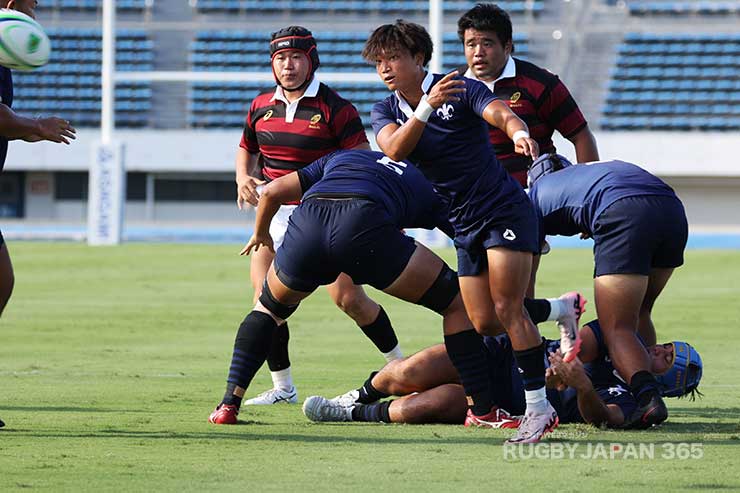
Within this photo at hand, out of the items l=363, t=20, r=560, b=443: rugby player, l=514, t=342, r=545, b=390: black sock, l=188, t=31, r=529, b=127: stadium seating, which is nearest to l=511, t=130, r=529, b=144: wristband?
l=363, t=20, r=560, b=443: rugby player

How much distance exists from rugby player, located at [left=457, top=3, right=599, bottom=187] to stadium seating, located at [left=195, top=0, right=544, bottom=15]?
31.6 meters

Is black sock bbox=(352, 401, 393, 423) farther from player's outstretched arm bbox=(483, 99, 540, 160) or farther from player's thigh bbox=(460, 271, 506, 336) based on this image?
player's outstretched arm bbox=(483, 99, 540, 160)

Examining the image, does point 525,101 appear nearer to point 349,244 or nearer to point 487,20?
point 487,20

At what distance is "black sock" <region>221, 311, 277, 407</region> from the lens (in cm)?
621

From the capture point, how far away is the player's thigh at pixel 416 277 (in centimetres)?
591

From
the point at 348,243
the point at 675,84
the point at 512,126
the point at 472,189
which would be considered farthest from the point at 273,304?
the point at 675,84

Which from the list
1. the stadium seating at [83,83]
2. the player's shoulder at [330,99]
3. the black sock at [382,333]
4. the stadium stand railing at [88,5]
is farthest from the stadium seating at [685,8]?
the black sock at [382,333]

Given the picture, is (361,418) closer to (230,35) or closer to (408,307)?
(408,307)

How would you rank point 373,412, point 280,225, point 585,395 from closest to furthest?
point 585,395
point 373,412
point 280,225

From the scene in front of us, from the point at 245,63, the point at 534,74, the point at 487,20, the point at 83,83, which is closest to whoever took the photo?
the point at 487,20

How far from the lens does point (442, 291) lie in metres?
6.04

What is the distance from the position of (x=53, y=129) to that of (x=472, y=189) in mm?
1987

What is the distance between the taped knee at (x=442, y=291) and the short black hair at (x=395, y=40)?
106cm

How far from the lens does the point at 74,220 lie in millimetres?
38812
